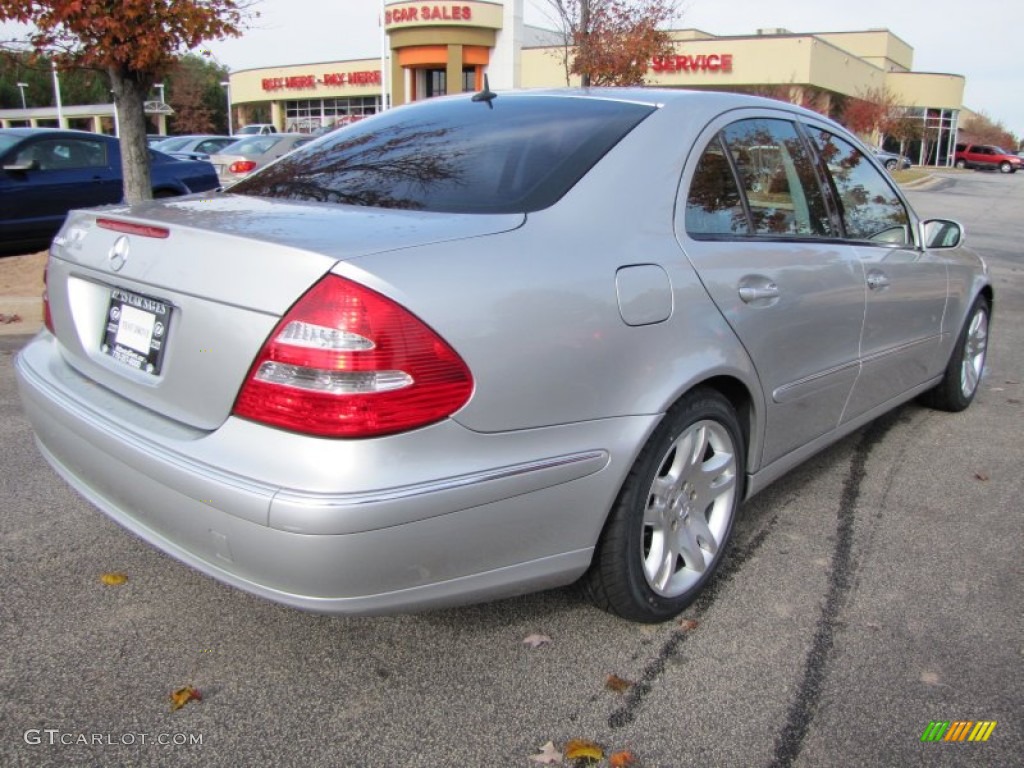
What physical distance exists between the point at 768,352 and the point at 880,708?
115 cm

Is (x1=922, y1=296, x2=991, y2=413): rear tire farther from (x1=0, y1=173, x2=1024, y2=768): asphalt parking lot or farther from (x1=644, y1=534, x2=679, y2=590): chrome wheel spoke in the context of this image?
(x1=644, y1=534, x2=679, y2=590): chrome wheel spoke

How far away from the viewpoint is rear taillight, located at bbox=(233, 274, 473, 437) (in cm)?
192

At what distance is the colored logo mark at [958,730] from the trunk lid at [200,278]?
1.69m

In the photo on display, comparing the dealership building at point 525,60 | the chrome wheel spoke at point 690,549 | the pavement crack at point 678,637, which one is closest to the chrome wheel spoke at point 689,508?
the chrome wheel spoke at point 690,549

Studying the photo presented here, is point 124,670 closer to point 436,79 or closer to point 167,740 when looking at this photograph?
point 167,740

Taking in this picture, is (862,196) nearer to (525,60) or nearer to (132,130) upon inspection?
(132,130)

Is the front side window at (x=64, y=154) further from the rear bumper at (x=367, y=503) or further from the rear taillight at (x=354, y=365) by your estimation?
the rear taillight at (x=354, y=365)

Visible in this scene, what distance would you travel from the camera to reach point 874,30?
58.9 meters

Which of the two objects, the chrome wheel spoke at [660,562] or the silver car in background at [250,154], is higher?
the silver car in background at [250,154]

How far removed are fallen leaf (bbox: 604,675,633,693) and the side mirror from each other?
2.85 meters

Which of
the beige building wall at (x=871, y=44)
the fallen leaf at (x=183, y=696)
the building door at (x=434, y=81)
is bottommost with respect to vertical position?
the fallen leaf at (x=183, y=696)

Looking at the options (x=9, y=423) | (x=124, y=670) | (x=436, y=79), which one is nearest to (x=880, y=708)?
(x=124, y=670)

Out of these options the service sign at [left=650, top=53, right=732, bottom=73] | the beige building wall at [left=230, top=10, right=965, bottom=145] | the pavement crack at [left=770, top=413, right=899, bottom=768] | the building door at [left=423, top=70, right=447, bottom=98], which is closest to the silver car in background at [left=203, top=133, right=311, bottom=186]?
the pavement crack at [left=770, top=413, right=899, bottom=768]

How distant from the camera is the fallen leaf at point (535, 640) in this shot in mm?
2572
